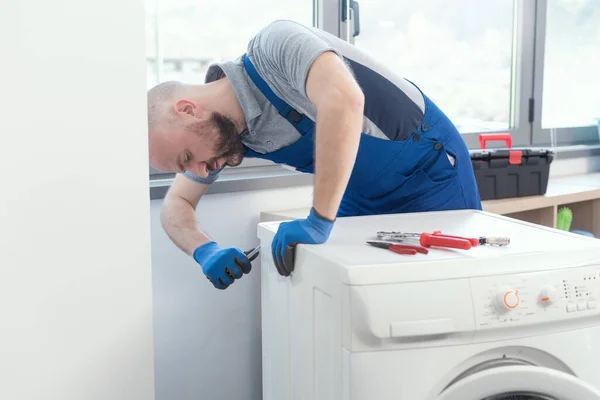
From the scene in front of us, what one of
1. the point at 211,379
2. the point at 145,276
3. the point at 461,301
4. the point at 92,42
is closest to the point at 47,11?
the point at 92,42

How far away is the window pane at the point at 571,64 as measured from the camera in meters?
3.33

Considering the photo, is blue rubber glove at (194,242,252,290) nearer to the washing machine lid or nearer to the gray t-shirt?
the washing machine lid

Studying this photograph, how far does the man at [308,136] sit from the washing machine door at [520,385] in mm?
348

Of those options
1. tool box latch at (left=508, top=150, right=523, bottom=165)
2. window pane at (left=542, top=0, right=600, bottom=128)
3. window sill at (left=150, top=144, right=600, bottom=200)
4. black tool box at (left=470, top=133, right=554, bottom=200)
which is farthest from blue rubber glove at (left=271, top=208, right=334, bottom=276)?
window pane at (left=542, top=0, right=600, bottom=128)

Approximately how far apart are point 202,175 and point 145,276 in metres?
0.45

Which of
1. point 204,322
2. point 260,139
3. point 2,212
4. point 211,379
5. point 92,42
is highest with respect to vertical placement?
point 92,42

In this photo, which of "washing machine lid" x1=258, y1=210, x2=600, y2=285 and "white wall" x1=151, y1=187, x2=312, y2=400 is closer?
"washing machine lid" x1=258, y1=210, x2=600, y2=285

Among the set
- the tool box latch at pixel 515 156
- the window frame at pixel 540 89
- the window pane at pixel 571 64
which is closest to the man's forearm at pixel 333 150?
the tool box latch at pixel 515 156

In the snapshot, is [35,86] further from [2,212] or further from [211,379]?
[211,379]

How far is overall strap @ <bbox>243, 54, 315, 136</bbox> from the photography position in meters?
1.47

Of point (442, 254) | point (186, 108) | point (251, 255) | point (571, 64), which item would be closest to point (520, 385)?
point (442, 254)

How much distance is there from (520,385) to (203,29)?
1.49m

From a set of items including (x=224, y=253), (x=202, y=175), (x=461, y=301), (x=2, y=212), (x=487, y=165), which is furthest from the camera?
(x=487, y=165)

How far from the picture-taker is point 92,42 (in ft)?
3.45
